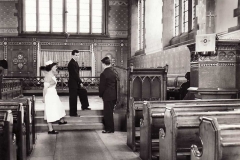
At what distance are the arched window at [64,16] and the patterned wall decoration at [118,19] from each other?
40 cm

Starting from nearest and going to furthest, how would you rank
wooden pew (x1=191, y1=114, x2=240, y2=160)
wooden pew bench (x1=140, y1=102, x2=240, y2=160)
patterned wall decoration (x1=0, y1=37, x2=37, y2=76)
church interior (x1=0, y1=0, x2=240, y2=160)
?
wooden pew (x1=191, y1=114, x2=240, y2=160) → church interior (x1=0, y1=0, x2=240, y2=160) → wooden pew bench (x1=140, y1=102, x2=240, y2=160) → patterned wall decoration (x1=0, y1=37, x2=37, y2=76)

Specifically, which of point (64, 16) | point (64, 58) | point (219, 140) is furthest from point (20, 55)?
point (219, 140)

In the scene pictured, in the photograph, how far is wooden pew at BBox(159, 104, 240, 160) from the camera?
3.21 meters

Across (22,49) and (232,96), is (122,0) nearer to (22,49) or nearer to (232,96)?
(22,49)

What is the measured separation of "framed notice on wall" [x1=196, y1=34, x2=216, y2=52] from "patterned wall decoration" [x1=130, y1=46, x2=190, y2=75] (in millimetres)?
3053

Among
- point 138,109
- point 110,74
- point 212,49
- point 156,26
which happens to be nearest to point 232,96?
point 212,49

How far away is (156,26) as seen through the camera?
11406mm

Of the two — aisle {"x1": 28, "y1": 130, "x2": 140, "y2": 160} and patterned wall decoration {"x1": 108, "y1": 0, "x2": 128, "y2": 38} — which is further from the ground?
patterned wall decoration {"x1": 108, "y1": 0, "x2": 128, "y2": 38}

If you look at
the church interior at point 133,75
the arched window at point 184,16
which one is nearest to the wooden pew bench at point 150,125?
the church interior at point 133,75

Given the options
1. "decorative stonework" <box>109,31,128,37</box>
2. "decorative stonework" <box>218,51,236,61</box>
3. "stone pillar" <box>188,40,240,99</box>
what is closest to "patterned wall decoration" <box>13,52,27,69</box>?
"decorative stonework" <box>109,31,128,37</box>

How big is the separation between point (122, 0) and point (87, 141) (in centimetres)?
1161

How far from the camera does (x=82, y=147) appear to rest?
5336 millimetres

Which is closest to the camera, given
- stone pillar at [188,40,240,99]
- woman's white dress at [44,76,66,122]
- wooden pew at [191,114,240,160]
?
wooden pew at [191,114,240,160]

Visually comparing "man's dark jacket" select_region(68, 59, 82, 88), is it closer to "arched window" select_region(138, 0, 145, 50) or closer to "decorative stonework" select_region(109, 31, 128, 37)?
"arched window" select_region(138, 0, 145, 50)
